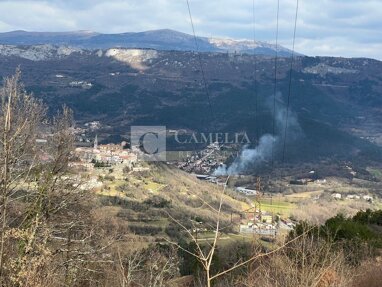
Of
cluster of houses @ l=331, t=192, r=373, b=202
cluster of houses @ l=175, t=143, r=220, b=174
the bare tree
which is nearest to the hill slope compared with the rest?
cluster of houses @ l=175, t=143, r=220, b=174

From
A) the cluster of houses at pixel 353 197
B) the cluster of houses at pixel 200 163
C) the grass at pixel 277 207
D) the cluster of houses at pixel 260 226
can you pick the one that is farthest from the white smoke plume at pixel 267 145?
the cluster of houses at pixel 260 226

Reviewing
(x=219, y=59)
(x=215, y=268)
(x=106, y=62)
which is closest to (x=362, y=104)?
(x=219, y=59)

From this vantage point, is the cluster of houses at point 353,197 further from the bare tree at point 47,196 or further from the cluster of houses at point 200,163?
the bare tree at point 47,196

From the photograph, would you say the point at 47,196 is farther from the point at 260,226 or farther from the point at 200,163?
the point at 200,163

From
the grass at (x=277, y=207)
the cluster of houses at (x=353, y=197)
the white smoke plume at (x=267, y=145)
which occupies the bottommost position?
the cluster of houses at (x=353, y=197)

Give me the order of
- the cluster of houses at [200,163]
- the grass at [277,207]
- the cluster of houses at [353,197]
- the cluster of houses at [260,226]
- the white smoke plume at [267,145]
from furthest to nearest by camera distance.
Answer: the white smoke plume at [267,145] → the cluster of houses at [200,163] → the cluster of houses at [353,197] → the grass at [277,207] → the cluster of houses at [260,226]

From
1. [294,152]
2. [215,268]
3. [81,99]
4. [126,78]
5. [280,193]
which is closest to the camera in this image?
[215,268]

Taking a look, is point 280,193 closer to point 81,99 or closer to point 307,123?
point 307,123

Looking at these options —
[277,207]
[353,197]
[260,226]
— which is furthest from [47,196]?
[353,197]

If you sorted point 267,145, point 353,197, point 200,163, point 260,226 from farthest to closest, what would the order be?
point 267,145, point 200,163, point 353,197, point 260,226
